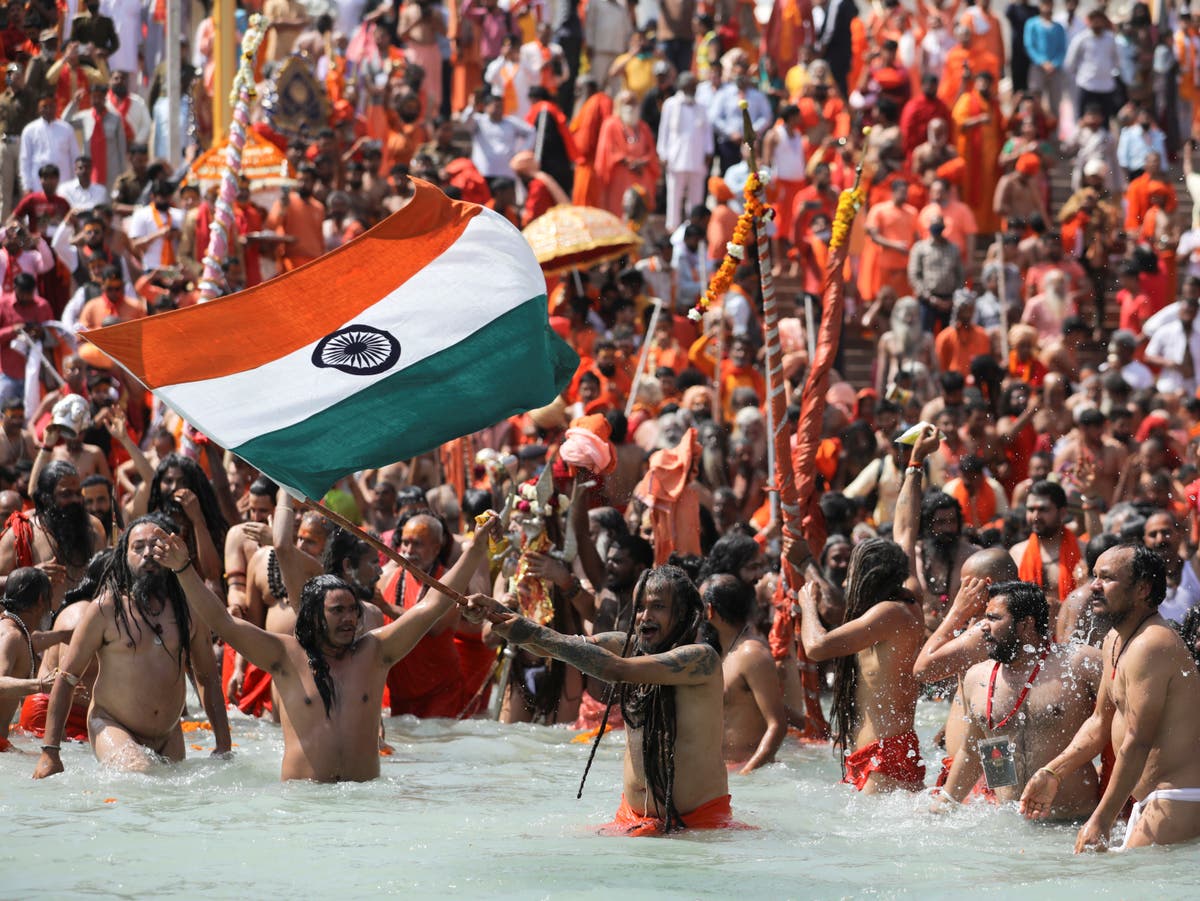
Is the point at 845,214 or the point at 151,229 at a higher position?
the point at 151,229

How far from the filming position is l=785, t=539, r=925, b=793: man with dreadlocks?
9070 millimetres

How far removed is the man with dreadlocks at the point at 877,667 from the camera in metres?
9.07

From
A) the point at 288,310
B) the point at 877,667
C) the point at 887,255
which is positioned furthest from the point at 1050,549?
the point at 887,255

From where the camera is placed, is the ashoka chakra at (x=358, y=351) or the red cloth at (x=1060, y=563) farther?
the red cloth at (x=1060, y=563)

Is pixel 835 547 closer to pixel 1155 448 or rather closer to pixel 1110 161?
pixel 1155 448

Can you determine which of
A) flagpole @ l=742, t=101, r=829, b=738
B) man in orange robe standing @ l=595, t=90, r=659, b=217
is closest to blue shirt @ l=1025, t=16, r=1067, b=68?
man in orange robe standing @ l=595, t=90, r=659, b=217

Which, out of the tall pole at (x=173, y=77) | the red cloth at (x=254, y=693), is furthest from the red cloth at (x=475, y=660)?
the tall pole at (x=173, y=77)

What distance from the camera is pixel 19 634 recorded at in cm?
966

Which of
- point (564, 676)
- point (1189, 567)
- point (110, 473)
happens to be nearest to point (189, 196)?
point (110, 473)

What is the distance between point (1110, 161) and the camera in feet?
71.7

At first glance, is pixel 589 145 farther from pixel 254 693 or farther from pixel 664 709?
pixel 664 709

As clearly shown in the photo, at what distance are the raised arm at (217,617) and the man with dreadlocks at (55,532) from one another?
3.50 metres

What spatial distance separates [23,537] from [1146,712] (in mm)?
6950

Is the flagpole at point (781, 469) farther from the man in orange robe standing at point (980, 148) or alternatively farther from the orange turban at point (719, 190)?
the man in orange robe standing at point (980, 148)
